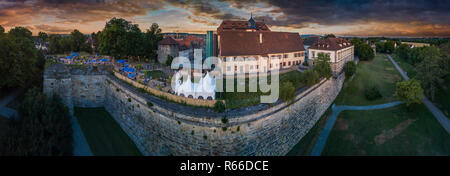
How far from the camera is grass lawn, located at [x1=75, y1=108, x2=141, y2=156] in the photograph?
63.3 feet

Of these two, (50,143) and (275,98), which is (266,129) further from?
(50,143)

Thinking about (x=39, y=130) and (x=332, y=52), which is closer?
(x=39, y=130)

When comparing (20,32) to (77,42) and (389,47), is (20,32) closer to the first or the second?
(77,42)

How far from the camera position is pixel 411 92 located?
2556 cm

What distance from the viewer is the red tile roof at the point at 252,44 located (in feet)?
96.9

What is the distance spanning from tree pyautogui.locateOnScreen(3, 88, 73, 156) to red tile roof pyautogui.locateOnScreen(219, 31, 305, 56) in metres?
17.5

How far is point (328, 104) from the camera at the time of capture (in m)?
30.8

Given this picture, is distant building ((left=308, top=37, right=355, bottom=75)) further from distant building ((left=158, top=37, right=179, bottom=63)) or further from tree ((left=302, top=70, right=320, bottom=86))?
distant building ((left=158, top=37, right=179, bottom=63))

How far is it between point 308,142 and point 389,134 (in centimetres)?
825

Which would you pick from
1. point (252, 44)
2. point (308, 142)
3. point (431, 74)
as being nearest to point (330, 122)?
point (308, 142)

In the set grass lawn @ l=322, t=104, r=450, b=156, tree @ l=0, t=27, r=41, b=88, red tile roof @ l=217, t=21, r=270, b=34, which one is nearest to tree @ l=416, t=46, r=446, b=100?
grass lawn @ l=322, t=104, r=450, b=156

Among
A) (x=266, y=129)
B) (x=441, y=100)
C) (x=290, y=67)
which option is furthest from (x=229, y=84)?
(x=441, y=100)

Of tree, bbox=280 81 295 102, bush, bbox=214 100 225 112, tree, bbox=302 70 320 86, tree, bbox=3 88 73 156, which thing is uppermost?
tree, bbox=302 70 320 86
